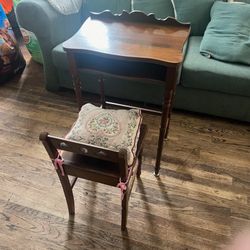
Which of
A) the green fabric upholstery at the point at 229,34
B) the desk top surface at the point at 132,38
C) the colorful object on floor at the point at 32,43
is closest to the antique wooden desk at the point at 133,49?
the desk top surface at the point at 132,38

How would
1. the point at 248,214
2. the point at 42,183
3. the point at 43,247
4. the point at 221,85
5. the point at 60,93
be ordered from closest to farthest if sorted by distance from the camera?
1. the point at 43,247
2. the point at 248,214
3. the point at 42,183
4. the point at 221,85
5. the point at 60,93

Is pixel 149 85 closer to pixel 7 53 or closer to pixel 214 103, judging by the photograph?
pixel 214 103

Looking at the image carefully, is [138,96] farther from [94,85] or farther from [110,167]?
[110,167]

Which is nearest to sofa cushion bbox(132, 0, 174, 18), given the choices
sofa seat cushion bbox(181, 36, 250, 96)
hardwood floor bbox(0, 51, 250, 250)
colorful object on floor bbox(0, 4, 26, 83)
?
sofa seat cushion bbox(181, 36, 250, 96)

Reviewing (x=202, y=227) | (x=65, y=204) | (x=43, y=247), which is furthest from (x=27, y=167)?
(x=202, y=227)

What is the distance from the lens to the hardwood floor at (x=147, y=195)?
47.3 inches

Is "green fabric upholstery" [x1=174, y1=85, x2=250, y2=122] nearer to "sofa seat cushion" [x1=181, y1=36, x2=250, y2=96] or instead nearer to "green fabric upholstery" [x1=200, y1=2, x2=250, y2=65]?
"sofa seat cushion" [x1=181, y1=36, x2=250, y2=96]

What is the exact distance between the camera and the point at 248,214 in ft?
4.25

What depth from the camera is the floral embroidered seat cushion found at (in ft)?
3.29

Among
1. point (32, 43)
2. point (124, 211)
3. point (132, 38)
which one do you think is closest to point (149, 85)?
point (132, 38)

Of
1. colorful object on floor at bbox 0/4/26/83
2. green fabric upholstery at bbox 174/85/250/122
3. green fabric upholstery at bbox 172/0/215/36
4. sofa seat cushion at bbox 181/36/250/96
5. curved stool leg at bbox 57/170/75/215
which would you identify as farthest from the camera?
colorful object on floor at bbox 0/4/26/83

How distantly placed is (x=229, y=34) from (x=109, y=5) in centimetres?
90

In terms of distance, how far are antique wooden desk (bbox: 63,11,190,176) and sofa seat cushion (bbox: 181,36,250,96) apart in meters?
0.35

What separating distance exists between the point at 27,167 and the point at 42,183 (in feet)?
0.52
